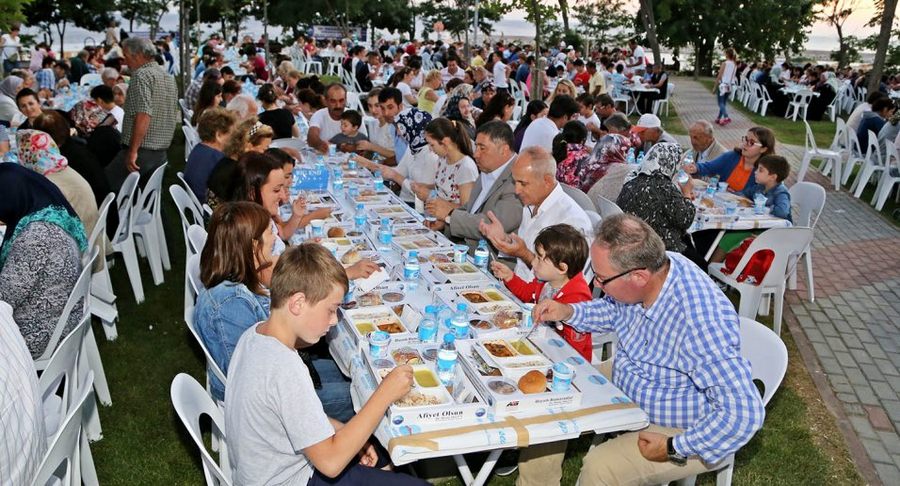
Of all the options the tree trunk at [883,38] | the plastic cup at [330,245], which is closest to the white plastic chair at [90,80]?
the plastic cup at [330,245]

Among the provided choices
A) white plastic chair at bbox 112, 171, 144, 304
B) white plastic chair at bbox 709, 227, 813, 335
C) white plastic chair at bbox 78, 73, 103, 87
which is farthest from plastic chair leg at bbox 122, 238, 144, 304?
white plastic chair at bbox 78, 73, 103, 87

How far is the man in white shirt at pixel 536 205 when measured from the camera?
404cm

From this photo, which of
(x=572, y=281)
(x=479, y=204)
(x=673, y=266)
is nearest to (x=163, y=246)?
(x=479, y=204)

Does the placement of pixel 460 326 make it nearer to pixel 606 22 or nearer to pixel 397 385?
pixel 397 385

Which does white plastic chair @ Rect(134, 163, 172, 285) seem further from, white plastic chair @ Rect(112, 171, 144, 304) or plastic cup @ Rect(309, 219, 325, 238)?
plastic cup @ Rect(309, 219, 325, 238)

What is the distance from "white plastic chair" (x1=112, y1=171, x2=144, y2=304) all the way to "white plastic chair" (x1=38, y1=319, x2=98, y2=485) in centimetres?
184

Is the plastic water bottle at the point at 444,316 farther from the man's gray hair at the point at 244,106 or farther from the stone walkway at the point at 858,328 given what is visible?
the man's gray hair at the point at 244,106

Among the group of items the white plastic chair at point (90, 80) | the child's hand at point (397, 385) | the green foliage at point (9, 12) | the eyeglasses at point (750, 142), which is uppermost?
the green foliage at point (9, 12)

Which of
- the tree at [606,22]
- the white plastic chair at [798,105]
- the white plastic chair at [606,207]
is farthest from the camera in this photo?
the tree at [606,22]

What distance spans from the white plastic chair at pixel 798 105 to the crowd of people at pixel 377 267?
480 inches

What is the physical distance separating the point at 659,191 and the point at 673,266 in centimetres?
213

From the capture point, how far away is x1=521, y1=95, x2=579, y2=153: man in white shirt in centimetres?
733

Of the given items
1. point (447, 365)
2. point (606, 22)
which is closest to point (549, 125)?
point (447, 365)

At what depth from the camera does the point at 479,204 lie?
4.89m
